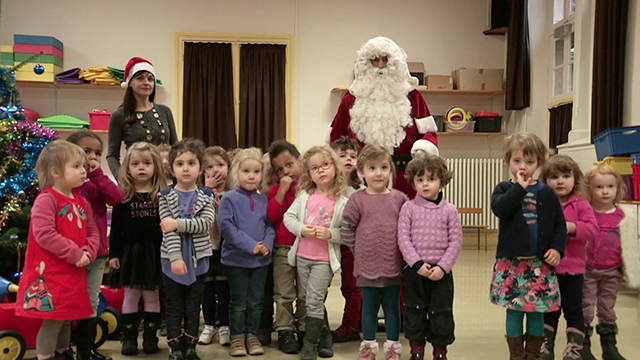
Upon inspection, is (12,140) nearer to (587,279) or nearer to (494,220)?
(587,279)

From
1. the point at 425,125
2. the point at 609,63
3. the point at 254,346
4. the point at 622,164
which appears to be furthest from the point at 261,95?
the point at 254,346

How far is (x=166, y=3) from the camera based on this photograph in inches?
290

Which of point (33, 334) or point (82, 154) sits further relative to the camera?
point (33, 334)

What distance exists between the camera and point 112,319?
10.4 ft

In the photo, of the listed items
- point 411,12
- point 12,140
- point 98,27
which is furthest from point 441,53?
point 12,140

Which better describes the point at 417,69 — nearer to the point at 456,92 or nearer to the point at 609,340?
the point at 456,92

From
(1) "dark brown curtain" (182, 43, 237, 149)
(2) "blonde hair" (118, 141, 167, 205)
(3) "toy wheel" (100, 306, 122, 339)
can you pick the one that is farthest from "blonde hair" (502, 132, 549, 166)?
(1) "dark brown curtain" (182, 43, 237, 149)

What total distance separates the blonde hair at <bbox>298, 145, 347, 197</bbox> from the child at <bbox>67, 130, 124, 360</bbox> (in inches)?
34.7

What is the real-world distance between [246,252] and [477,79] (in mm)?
5386

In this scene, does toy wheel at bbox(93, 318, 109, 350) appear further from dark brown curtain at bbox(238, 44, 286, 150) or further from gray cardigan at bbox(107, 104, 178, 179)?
dark brown curtain at bbox(238, 44, 286, 150)

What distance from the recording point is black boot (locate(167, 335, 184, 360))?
2.73 m

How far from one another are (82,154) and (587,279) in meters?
2.44

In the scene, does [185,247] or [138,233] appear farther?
[138,233]

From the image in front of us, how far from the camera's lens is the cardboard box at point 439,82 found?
739 centimetres
